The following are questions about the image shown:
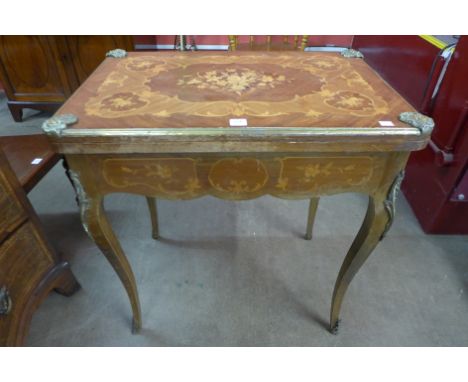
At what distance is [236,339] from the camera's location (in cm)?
104

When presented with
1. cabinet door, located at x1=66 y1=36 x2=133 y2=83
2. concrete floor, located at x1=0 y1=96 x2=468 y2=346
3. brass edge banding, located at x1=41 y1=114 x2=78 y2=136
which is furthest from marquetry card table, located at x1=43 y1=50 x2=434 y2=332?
cabinet door, located at x1=66 y1=36 x2=133 y2=83

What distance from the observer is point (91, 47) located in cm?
202

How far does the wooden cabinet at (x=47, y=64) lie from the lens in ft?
6.56

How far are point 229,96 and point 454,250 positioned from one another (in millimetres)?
1292

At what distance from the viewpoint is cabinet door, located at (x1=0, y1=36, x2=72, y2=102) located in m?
2.01

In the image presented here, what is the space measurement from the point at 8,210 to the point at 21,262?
0.18 meters

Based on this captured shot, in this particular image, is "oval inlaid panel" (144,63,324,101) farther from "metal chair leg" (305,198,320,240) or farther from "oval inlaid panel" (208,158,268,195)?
"metal chair leg" (305,198,320,240)

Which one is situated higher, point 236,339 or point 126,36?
point 126,36

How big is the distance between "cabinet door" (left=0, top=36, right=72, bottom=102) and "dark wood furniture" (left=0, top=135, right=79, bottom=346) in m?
1.32

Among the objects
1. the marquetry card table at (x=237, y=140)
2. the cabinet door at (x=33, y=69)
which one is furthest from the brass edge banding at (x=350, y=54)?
the cabinet door at (x=33, y=69)

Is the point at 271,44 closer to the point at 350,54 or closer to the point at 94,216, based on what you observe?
the point at 350,54

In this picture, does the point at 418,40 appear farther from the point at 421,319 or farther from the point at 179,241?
the point at 179,241

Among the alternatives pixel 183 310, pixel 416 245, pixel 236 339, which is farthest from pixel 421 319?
pixel 183 310

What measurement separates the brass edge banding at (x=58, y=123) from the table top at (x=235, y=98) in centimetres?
2
